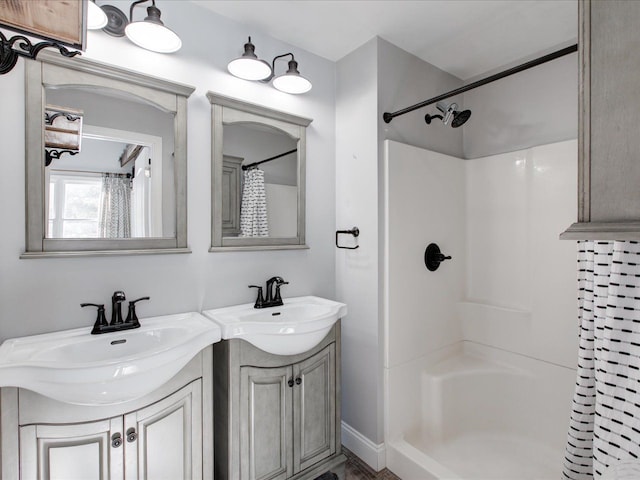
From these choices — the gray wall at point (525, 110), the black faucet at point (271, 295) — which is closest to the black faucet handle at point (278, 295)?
the black faucet at point (271, 295)

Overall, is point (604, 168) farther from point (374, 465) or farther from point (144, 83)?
point (374, 465)

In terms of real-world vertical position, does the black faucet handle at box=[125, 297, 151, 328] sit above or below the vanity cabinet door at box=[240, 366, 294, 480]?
above

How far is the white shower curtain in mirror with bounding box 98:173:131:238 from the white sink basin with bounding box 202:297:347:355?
60 centimetres

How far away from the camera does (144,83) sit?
1.66 meters

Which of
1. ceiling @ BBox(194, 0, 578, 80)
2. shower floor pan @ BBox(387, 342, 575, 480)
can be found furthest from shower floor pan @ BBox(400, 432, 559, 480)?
ceiling @ BBox(194, 0, 578, 80)

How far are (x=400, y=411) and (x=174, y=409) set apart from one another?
1.42 metres

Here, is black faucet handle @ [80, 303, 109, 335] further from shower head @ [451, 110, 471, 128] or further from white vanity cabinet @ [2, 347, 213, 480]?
shower head @ [451, 110, 471, 128]

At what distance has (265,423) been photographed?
1.68m

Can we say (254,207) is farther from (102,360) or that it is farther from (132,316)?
(102,360)

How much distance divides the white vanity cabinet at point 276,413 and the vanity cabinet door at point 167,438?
0.16 metres

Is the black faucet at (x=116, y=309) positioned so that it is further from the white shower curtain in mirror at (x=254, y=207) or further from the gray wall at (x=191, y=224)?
the white shower curtain in mirror at (x=254, y=207)

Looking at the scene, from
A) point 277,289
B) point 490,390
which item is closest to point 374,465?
point 490,390

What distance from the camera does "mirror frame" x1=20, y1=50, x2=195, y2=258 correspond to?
1413mm

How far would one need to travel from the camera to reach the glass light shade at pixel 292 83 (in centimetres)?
202
